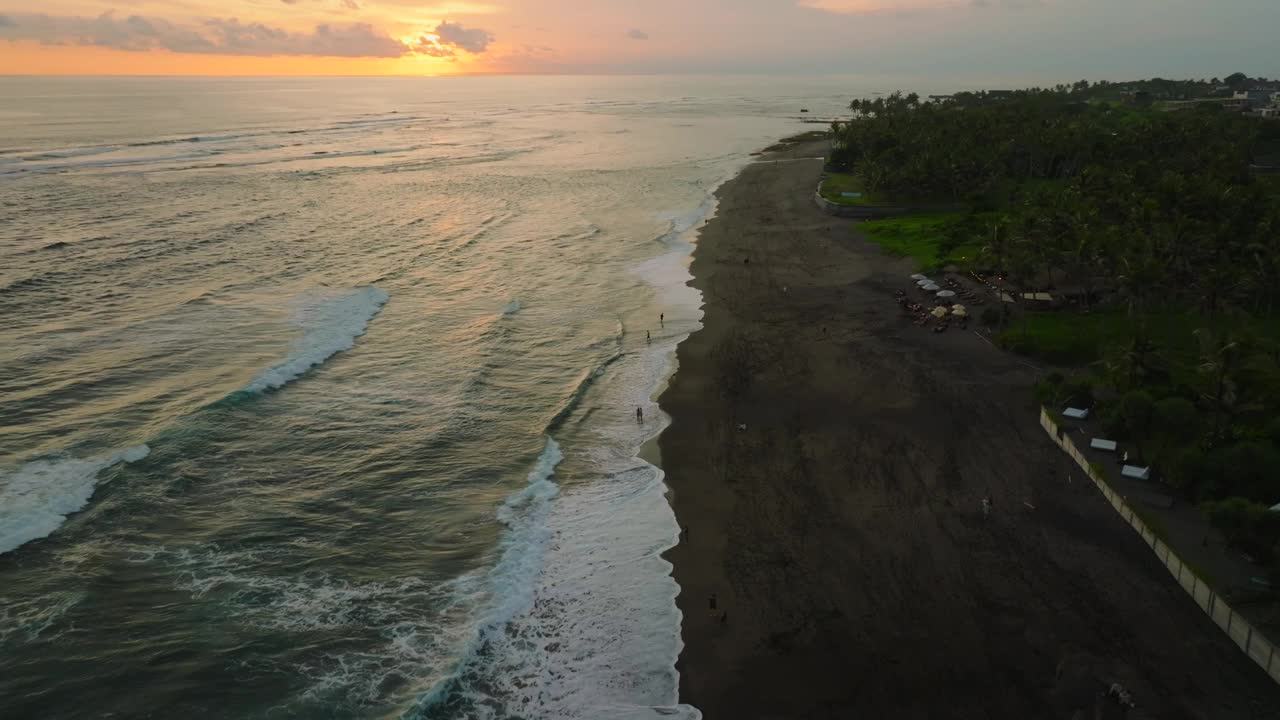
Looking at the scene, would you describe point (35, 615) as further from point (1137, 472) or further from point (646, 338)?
point (1137, 472)

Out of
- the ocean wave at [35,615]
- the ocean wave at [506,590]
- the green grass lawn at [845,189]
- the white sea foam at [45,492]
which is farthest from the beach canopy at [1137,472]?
the green grass lawn at [845,189]

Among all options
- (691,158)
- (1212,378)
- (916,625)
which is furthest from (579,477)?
(691,158)

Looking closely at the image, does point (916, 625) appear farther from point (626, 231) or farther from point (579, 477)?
point (626, 231)

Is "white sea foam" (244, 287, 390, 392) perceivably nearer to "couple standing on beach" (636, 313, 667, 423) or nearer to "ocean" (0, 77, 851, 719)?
"ocean" (0, 77, 851, 719)

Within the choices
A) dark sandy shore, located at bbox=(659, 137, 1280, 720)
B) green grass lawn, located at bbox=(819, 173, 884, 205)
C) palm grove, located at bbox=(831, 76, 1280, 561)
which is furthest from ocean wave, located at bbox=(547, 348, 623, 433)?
green grass lawn, located at bbox=(819, 173, 884, 205)

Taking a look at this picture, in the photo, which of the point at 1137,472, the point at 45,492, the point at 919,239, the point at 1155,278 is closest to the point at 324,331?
the point at 45,492

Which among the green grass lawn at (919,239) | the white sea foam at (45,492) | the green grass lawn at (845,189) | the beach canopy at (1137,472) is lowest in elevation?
the white sea foam at (45,492)

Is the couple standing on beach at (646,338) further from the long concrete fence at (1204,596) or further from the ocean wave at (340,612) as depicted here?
the long concrete fence at (1204,596)

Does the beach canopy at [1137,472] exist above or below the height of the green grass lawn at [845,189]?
below
